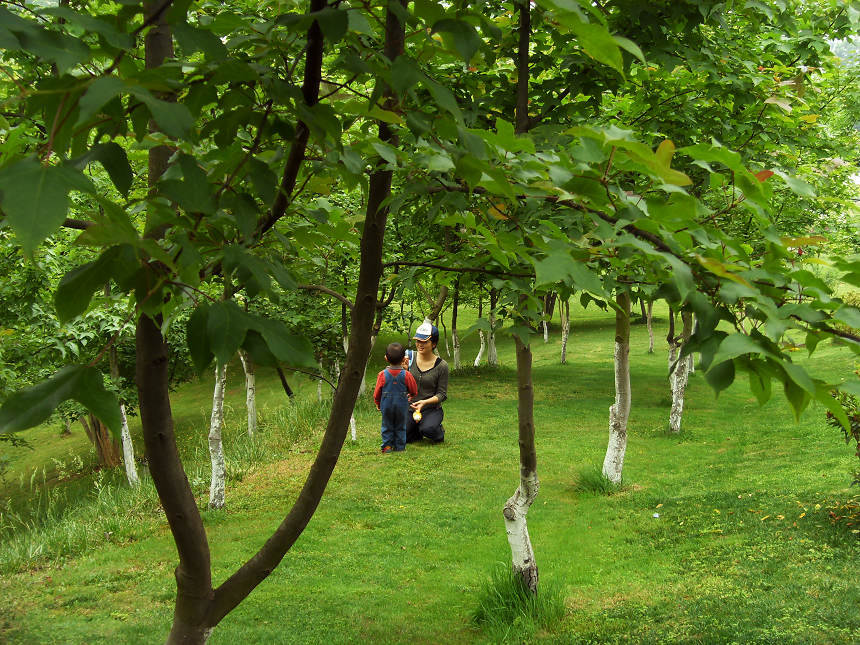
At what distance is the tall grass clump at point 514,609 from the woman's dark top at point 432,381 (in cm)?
490

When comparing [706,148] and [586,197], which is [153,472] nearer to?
[586,197]

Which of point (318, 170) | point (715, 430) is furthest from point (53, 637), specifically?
point (715, 430)

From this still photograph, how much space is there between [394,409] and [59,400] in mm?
8803

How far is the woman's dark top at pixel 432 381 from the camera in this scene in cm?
1011

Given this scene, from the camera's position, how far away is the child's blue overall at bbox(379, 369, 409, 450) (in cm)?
961

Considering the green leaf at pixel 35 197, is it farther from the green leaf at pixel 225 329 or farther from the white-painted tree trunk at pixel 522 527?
the white-painted tree trunk at pixel 522 527

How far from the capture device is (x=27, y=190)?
0.88 m

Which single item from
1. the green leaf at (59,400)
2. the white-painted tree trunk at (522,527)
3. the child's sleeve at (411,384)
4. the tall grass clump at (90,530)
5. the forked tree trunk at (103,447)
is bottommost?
the forked tree trunk at (103,447)

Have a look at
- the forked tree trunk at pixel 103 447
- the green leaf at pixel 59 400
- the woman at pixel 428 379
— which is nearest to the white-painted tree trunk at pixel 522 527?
the green leaf at pixel 59 400

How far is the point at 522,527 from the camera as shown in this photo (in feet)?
17.6

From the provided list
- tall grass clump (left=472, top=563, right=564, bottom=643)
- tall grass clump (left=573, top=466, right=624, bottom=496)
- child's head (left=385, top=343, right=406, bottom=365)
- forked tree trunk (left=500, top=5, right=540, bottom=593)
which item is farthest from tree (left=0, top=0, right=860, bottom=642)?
child's head (left=385, top=343, right=406, bottom=365)

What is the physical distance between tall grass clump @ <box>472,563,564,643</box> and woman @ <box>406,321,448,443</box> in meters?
4.90

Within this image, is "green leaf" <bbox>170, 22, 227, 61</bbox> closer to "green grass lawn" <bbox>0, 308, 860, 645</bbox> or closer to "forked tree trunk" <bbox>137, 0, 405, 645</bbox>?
"forked tree trunk" <bbox>137, 0, 405, 645</bbox>

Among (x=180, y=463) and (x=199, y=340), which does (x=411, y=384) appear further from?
(x=199, y=340)
